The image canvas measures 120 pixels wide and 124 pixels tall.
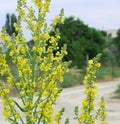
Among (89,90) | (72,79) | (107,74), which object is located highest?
(89,90)

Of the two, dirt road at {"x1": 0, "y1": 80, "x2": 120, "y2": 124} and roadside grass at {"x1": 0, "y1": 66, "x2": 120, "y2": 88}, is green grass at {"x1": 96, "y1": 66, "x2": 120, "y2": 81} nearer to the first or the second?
roadside grass at {"x1": 0, "y1": 66, "x2": 120, "y2": 88}

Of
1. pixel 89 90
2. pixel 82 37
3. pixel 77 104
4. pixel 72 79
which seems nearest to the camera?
pixel 89 90

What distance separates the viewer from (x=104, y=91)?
23.8 meters

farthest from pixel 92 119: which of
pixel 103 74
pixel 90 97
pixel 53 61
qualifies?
pixel 103 74

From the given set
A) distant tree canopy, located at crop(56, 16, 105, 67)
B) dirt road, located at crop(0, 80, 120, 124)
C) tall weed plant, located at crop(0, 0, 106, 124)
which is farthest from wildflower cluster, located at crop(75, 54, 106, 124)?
distant tree canopy, located at crop(56, 16, 105, 67)

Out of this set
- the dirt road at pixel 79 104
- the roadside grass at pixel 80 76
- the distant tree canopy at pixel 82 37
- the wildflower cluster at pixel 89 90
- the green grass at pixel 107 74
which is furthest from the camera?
the distant tree canopy at pixel 82 37

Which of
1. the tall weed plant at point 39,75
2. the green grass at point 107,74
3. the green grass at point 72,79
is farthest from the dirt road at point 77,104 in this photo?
the tall weed plant at point 39,75

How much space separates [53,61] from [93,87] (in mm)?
516

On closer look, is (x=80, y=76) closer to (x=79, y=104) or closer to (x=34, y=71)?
(x=79, y=104)

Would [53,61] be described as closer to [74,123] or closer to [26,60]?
[26,60]

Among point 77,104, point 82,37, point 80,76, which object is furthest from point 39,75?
point 82,37

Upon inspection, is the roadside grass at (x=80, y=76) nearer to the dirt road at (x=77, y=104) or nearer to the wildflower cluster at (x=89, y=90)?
the dirt road at (x=77, y=104)

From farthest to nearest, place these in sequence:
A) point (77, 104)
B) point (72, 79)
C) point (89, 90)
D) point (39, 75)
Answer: point (72, 79)
point (77, 104)
point (39, 75)
point (89, 90)

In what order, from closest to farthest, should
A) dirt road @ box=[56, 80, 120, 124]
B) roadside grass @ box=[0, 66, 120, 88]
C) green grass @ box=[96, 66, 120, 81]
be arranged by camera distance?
1. dirt road @ box=[56, 80, 120, 124]
2. roadside grass @ box=[0, 66, 120, 88]
3. green grass @ box=[96, 66, 120, 81]
